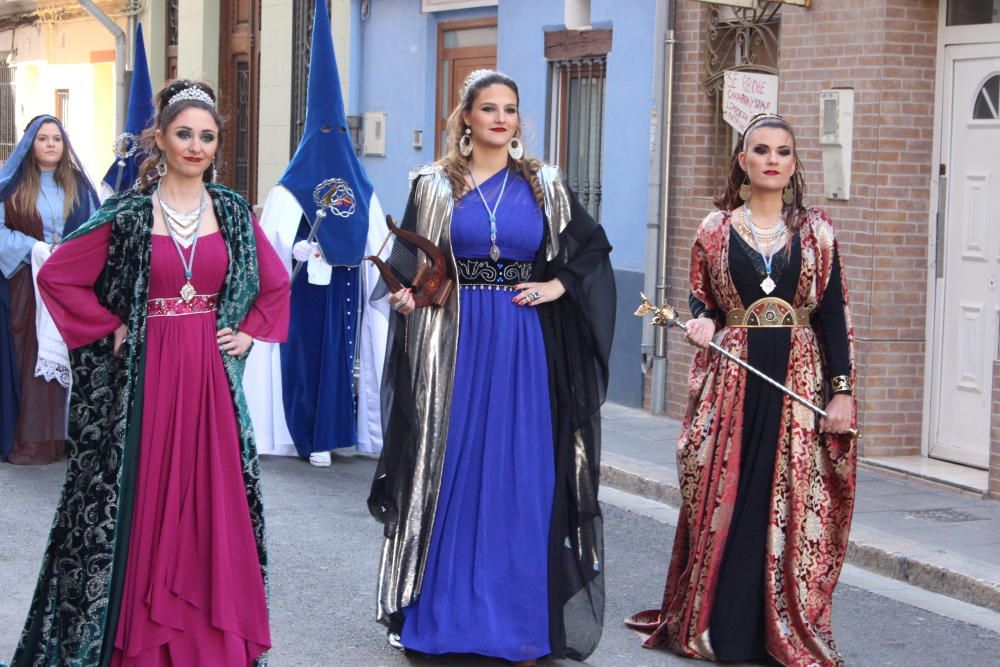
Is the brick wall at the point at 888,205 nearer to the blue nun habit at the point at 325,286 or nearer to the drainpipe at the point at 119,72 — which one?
the blue nun habit at the point at 325,286

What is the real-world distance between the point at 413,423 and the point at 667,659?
1.21 metres

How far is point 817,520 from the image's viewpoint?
6012mm

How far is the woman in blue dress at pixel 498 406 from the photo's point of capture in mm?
5883

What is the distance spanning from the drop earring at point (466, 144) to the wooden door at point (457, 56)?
9.28 m

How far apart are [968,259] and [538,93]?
506cm

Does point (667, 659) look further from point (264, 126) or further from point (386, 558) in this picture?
point (264, 126)

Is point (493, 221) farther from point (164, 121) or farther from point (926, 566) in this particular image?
point (926, 566)

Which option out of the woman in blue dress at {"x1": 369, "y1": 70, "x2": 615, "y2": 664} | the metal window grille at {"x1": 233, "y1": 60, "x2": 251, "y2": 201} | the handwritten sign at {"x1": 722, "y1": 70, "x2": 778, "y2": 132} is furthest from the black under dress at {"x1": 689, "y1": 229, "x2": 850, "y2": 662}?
the metal window grille at {"x1": 233, "y1": 60, "x2": 251, "y2": 201}

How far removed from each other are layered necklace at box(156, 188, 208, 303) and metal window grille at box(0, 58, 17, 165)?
24289 mm

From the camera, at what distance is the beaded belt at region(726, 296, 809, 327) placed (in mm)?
6055

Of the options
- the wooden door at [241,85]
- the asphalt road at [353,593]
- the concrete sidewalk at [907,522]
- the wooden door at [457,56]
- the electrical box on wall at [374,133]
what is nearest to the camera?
the asphalt road at [353,593]

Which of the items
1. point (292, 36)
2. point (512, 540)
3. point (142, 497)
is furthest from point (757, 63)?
point (292, 36)

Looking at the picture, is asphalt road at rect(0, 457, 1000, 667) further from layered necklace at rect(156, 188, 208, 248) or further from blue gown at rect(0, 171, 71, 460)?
layered necklace at rect(156, 188, 208, 248)

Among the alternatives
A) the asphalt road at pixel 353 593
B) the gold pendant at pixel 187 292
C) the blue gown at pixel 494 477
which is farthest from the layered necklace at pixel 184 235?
the asphalt road at pixel 353 593
